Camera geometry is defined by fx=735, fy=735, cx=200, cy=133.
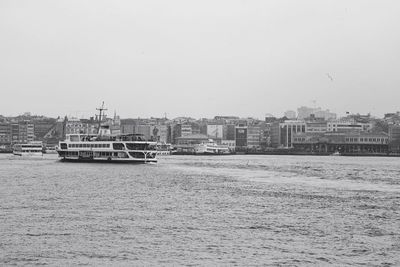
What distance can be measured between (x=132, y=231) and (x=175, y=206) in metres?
7.79

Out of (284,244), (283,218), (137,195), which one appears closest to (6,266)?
(284,244)

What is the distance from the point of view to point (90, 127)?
192 m

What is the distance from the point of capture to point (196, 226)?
82.4 ft

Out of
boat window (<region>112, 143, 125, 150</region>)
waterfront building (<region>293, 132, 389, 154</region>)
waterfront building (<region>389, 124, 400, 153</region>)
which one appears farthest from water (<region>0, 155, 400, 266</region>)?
waterfront building (<region>389, 124, 400, 153</region>)

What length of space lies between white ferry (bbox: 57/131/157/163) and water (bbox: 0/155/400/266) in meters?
32.4

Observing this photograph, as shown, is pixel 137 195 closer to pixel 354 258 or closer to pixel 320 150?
pixel 354 258

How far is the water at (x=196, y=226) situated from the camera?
19.8 m

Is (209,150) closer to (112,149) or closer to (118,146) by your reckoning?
(112,149)

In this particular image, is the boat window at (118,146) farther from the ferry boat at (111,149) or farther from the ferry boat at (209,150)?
the ferry boat at (209,150)

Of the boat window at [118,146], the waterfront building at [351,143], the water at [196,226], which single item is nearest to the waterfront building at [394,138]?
the waterfront building at [351,143]

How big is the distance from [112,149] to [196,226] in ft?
167

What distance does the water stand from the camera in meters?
19.8

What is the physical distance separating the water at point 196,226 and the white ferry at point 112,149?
106 ft

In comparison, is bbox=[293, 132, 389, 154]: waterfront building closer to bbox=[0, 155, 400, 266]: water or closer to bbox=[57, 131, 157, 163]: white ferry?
bbox=[57, 131, 157, 163]: white ferry
